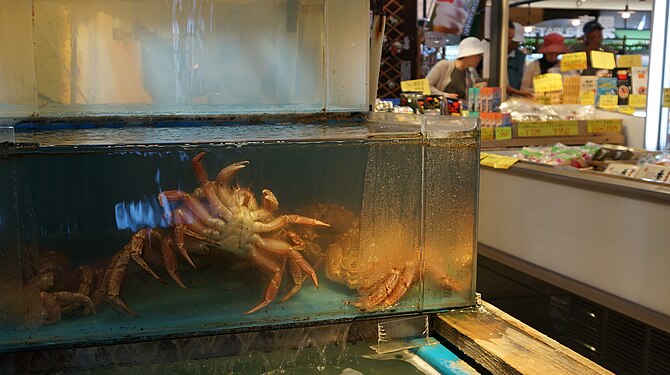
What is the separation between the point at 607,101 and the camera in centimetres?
468

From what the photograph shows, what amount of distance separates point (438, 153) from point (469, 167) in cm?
9

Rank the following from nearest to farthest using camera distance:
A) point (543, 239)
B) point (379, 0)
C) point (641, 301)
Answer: point (379, 0) < point (641, 301) < point (543, 239)

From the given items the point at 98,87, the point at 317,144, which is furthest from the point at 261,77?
the point at 317,144

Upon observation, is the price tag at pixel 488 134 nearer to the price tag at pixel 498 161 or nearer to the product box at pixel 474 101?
the product box at pixel 474 101

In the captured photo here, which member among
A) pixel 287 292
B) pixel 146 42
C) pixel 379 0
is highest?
pixel 379 0

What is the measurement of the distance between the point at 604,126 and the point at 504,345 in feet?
11.0

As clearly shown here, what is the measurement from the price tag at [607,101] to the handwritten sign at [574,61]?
355mm

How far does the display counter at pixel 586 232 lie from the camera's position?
258 cm

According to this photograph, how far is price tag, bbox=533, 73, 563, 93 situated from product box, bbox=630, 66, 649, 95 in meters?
0.48

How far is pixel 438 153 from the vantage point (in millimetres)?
1595

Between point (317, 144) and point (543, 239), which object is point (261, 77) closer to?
point (317, 144)

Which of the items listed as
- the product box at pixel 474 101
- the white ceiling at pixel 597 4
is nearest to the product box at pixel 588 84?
the product box at pixel 474 101

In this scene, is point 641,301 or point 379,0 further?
point 641,301

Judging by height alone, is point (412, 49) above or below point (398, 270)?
above
